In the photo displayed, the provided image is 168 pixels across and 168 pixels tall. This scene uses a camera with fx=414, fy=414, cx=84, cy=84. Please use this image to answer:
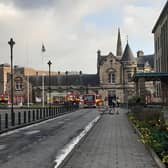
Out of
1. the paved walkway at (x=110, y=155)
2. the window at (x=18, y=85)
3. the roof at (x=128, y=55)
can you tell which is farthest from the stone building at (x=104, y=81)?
the paved walkway at (x=110, y=155)

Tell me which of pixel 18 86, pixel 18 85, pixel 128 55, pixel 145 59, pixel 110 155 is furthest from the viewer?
pixel 145 59

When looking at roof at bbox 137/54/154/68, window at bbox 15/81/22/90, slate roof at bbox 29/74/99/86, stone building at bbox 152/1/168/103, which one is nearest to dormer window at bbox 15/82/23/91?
window at bbox 15/81/22/90

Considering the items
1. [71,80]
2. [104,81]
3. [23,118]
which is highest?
[71,80]

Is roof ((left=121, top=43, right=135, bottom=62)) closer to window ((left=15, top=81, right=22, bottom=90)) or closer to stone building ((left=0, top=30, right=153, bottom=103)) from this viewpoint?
stone building ((left=0, top=30, right=153, bottom=103))

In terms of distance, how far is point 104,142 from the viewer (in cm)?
1608

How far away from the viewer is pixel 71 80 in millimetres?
106875

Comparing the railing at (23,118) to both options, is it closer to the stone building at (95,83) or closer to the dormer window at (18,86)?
the stone building at (95,83)

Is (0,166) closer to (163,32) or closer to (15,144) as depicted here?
(15,144)

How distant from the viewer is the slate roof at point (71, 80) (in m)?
106

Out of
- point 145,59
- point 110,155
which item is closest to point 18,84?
point 145,59

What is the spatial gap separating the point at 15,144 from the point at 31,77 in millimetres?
94329

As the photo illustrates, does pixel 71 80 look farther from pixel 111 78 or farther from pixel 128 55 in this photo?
pixel 128 55

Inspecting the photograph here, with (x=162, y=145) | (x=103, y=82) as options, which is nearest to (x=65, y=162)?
(x=162, y=145)

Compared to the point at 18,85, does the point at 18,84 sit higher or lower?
higher
